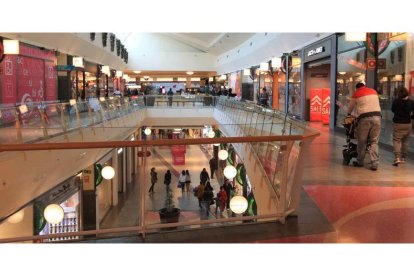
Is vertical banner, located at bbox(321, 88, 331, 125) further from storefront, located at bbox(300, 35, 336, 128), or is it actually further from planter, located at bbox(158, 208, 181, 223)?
planter, located at bbox(158, 208, 181, 223)

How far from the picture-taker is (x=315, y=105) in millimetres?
18297

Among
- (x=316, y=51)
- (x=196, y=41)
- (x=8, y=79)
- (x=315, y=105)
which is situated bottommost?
(x=315, y=105)

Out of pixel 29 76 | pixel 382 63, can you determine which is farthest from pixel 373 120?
pixel 29 76

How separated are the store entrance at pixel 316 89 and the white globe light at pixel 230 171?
45.3 feet

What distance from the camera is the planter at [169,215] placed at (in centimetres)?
388

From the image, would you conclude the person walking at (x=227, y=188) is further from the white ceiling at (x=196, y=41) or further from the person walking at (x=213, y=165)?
the white ceiling at (x=196, y=41)

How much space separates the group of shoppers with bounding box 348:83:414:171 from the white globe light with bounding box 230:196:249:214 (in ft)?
10.3

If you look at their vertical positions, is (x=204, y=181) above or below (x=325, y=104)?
below

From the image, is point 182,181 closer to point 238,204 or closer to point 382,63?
point 238,204

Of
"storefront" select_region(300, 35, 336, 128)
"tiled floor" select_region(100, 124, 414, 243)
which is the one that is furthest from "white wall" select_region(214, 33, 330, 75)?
"tiled floor" select_region(100, 124, 414, 243)

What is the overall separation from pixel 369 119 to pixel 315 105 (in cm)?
1161

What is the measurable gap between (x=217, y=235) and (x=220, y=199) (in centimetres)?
49

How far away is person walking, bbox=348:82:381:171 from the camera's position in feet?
22.5

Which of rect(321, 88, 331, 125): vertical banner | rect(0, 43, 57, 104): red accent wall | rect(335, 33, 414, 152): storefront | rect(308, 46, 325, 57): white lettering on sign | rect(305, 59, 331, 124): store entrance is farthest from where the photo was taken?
rect(305, 59, 331, 124): store entrance
